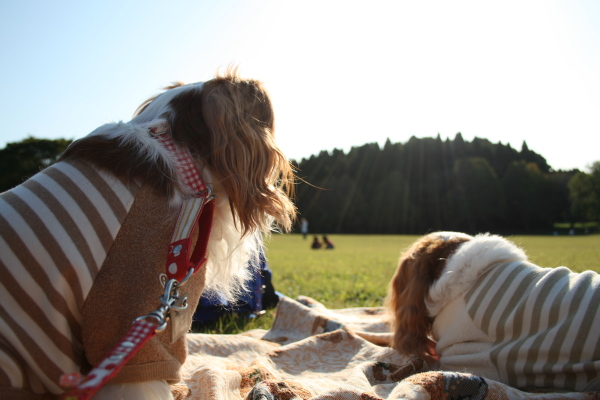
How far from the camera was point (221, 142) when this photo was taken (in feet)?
6.55

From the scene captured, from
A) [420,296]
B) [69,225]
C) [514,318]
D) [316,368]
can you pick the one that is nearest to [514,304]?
[514,318]

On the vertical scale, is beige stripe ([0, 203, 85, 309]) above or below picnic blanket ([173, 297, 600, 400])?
above

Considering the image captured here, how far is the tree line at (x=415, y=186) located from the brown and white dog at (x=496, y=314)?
1276 inches

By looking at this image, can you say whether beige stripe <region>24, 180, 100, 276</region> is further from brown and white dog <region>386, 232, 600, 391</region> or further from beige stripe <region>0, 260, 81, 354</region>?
brown and white dog <region>386, 232, 600, 391</region>

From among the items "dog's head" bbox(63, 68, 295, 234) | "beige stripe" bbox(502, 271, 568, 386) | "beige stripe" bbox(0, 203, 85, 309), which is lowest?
"beige stripe" bbox(502, 271, 568, 386)

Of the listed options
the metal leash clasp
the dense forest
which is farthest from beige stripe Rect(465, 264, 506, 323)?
the dense forest

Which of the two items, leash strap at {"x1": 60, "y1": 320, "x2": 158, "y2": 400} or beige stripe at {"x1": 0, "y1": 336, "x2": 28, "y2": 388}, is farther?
beige stripe at {"x1": 0, "y1": 336, "x2": 28, "y2": 388}

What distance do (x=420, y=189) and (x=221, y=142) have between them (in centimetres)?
4759

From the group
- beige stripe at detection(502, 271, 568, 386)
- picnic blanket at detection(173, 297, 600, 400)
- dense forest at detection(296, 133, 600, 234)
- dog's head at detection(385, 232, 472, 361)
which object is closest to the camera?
picnic blanket at detection(173, 297, 600, 400)

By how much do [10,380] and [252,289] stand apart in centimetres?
313

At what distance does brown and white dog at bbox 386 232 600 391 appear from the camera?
2145 millimetres

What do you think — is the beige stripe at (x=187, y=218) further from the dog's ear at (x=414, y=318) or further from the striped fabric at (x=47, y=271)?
the dog's ear at (x=414, y=318)

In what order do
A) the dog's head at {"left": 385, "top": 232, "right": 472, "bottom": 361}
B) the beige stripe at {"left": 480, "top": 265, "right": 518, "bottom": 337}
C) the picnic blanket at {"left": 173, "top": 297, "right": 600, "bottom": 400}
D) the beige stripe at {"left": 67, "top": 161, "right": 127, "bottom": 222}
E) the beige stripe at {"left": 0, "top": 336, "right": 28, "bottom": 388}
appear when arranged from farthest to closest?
the dog's head at {"left": 385, "top": 232, "right": 472, "bottom": 361}, the beige stripe at {"left": 480, "top": 265, "right": 518, "bottom": 337}, the picnic blanket at {"left": 173, "top": 297, "right": 600, "bottom": 400}, the beige stripe at {"left": 67, "top": 161, "right": 127, "bottom": 222}, the beige stripe at {"left": 0, "top": 336, "right": 28, "bottom": 388}

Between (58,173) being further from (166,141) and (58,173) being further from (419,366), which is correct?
(419,366)
